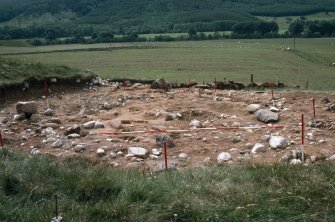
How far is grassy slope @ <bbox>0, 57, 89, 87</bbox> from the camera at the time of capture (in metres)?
17.7

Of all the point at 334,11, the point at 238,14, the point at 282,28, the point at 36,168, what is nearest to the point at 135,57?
the point at 36,168

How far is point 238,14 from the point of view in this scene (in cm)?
13150

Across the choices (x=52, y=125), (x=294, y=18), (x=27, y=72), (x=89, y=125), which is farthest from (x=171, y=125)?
(x=294, y=18)

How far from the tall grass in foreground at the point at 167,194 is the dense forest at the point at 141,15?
293ft

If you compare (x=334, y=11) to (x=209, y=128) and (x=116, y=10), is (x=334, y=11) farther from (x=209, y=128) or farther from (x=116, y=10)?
(x=209, y=128)

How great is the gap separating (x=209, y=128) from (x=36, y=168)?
6192 mm

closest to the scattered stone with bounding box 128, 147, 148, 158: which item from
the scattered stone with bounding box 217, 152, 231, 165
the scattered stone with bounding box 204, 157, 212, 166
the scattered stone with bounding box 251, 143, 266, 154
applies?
the scattered stone with bounding box 204, 157, 212, 166

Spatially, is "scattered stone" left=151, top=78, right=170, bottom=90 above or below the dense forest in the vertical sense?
below

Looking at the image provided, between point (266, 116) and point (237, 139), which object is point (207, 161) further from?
point (266, 116)

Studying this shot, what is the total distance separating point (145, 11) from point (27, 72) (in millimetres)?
135405

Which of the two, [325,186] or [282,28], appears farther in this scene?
[282,28]

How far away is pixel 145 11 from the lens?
493 feet

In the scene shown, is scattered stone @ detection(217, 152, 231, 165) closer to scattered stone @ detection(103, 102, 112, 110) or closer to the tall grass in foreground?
the tall grass in foreground

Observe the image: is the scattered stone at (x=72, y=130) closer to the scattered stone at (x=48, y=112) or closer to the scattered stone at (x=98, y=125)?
the scattered stone at (x=98, y=125)
